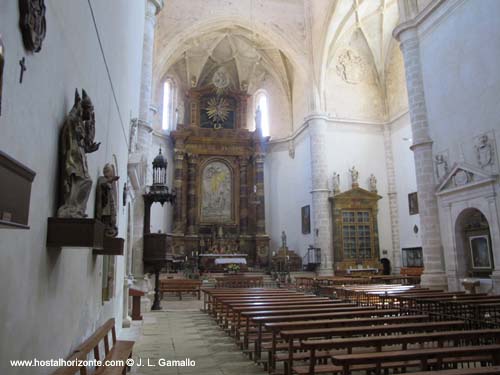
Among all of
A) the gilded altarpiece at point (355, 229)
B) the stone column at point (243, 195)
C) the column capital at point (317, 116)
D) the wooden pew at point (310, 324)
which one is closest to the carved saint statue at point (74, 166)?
the wooden pew at point (310, 324)

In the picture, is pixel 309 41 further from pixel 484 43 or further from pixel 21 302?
pixel 21 302

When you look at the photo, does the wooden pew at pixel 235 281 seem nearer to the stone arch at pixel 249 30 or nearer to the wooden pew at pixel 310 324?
the stone arch at pixel 249 30

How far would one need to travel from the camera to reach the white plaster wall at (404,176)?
2067 cm

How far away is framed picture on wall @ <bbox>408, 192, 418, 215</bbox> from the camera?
2024 cm

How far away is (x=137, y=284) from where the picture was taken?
462 inches

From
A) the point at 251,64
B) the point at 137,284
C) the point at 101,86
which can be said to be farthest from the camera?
the point at 251,64

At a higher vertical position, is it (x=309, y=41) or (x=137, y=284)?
(x=309, y=41)

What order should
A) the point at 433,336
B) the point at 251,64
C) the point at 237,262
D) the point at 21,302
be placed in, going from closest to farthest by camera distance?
the point at 21,302 < the point at 433,336 < the point at 237,262 < the point at 251,64

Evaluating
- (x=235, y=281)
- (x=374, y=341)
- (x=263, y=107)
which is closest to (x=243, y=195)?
(x=263, y=107)

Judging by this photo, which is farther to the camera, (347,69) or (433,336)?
(347,69)

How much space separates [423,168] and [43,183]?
12.6 m

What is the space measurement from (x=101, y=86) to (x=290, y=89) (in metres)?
22.4

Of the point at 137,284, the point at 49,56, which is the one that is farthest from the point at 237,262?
the point at 49,56

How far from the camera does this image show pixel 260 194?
24719 millimetres
